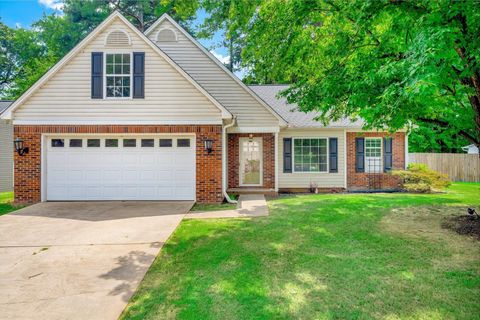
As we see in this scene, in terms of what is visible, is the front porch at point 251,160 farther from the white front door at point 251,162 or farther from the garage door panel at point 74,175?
the garage door panel at point 74,175

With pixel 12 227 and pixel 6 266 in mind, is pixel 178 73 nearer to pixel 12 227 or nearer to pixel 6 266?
pixel 12 227

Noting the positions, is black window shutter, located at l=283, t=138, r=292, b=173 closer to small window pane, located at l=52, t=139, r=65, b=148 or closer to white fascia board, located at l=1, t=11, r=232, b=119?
white fascia board, located at l=1, t=11, r=232, b=119

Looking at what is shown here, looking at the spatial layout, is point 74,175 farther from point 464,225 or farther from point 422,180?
point 422,180

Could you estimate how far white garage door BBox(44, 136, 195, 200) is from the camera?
1026cm

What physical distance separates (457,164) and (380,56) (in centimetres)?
1647

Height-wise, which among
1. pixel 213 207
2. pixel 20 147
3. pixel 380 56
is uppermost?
pixel 380 56

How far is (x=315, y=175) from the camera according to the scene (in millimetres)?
13180

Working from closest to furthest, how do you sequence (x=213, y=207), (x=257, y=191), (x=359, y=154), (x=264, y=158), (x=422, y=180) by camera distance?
(x=213, y=207)
(x=257, y=191)
(x=422, y=180)
(x=264, y=158)
(x=359, y=154)

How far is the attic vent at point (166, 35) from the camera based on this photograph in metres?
12.4

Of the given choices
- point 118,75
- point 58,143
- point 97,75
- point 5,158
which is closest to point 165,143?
point 118,75

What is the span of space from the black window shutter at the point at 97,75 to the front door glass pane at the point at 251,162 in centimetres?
596

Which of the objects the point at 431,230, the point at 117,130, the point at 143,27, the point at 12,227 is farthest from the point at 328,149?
the point at 143,27

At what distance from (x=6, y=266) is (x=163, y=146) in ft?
19.8

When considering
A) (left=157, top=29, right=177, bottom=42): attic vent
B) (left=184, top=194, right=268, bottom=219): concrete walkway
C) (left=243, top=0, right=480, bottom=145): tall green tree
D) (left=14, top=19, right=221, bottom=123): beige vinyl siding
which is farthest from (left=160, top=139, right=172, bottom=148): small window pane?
(left=157, top=29, right=177, bottom=42): attic vent
